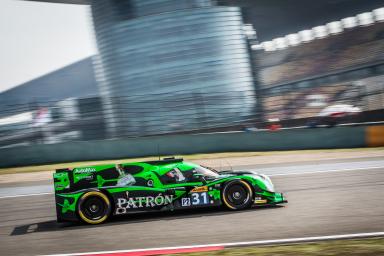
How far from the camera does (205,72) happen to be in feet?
105

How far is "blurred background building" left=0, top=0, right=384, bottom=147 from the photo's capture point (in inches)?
812

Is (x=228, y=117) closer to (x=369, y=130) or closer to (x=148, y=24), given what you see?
(x=369, y=130)

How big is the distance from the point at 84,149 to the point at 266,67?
85.7ft

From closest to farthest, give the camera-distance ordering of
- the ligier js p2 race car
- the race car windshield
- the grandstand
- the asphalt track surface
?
the asphalt track surface, the ligier js p2 race car, the race car windshield, the grandstand

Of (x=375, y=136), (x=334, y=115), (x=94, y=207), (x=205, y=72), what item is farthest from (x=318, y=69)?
(x=94, y=207)

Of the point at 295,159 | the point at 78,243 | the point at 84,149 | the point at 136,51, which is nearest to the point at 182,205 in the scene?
the point at 78,243

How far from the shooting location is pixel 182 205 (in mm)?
8336

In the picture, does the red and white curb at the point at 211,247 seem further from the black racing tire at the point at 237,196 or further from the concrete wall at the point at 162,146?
the concrete wall at the point at 162,146

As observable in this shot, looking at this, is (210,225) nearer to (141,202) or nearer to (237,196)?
(237,196)

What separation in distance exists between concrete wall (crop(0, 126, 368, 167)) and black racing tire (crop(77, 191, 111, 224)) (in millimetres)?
11106

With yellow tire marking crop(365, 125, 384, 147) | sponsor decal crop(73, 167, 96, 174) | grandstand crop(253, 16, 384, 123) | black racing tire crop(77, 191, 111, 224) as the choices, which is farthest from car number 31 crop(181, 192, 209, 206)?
grandstand crop(253, 16, 384, 123)

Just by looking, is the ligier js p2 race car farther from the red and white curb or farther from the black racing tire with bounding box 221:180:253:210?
the red and white curb

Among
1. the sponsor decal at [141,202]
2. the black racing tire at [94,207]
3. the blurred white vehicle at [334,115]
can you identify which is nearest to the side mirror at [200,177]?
the sponsor decal at [141,202]

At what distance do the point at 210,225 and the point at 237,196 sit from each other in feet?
3.48
